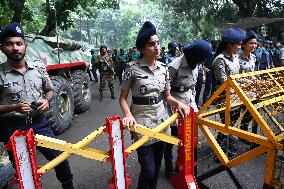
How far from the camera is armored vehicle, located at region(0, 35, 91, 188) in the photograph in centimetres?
611

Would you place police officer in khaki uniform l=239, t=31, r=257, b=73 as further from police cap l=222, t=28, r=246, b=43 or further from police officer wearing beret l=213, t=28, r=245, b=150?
police cap l=222, t=28, r=246, b=43

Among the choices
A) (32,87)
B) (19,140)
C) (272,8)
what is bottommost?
(19,140)

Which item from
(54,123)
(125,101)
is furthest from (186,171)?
(54,123)

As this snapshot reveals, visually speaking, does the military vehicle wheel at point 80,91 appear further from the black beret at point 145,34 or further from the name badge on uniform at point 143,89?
the black beret at point 145,34

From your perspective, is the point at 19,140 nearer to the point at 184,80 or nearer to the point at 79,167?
the point at 184,80

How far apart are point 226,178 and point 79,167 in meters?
2.00

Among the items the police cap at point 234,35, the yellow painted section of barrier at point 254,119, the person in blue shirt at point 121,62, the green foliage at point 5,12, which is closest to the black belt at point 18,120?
the yellow painted section of barrier at point 254,119

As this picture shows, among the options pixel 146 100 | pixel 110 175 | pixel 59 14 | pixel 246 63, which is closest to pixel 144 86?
pixel 146 100

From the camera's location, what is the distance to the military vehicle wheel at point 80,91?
307 inches

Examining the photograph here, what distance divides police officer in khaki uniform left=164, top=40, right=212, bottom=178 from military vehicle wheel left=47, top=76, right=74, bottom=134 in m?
2.73

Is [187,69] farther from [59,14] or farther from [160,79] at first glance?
[59,14]

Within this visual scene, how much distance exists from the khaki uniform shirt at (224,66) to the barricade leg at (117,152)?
2.49m

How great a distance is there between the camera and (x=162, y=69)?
10.2 ft

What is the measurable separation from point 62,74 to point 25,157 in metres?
5.44
